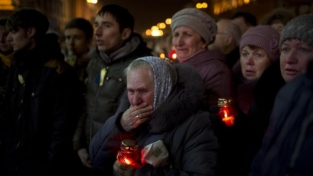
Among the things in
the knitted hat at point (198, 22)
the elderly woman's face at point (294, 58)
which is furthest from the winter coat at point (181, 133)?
the knitted hat at point (198, 22)

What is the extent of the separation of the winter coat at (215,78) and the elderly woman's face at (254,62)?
184 millimetres

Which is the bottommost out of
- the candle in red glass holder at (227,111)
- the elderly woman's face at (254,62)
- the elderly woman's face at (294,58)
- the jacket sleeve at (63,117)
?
the jacket sleeve at (63,117)

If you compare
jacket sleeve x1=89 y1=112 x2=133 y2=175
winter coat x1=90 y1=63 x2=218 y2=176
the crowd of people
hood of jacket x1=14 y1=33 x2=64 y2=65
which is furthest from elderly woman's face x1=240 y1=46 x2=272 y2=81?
hood of jacket x1=14 y1=33 x2=64 y2=65

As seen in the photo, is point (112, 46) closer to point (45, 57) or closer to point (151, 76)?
point (45, 57)

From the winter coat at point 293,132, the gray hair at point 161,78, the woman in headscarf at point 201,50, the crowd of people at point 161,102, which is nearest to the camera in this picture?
the winter coat at point 293,132

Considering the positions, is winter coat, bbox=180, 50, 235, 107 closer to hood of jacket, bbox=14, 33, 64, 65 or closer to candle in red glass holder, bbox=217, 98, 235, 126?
candle in red glass holder, bbox=217, 98, 235, 126

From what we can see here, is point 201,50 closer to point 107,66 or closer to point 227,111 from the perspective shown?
point 107,66

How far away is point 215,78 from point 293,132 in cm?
188

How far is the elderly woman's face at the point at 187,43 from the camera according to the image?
12.4ft

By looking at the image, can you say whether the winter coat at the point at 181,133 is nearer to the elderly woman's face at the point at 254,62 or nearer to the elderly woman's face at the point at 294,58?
the elderly woman's face at the point at 294,58

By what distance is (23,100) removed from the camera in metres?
4.01

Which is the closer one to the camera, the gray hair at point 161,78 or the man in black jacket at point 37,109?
the gray hair at point 161,78

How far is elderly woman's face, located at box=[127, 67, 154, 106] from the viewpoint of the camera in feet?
8.69

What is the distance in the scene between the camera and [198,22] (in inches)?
150
